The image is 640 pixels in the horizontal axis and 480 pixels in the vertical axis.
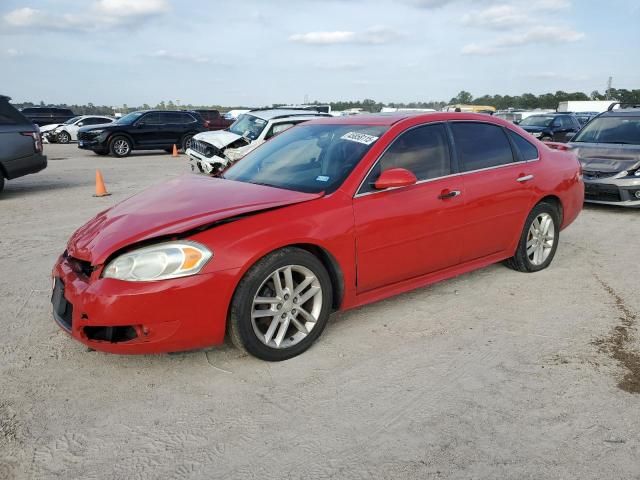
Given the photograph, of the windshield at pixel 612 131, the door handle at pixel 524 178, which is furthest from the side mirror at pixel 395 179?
the windshield at pixel 612 131

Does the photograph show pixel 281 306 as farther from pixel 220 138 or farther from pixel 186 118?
pixel 186 118

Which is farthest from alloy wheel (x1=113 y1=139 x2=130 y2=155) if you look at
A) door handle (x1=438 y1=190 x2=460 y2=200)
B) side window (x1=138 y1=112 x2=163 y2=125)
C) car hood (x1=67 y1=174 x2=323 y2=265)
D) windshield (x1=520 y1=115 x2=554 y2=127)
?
door handle (x1=438 y1=190 x2=460 y2=200)

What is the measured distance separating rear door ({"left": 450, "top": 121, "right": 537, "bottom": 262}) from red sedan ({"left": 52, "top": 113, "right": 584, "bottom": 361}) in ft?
0.04

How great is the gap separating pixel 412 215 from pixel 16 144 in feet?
28.4

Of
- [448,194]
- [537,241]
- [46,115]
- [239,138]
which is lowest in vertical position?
[537,241]

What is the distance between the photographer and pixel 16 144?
9844 mm

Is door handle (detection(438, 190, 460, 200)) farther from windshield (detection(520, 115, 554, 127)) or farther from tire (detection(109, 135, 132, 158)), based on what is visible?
tire (detection(109, 135, 132, 158))

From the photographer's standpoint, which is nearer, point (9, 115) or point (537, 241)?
point (537, 241)

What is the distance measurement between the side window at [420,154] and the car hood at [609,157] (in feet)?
17.2

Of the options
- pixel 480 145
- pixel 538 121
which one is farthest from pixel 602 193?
pixel 538 121

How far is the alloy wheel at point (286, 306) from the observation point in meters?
3.40

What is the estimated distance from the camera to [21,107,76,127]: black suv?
3117cm

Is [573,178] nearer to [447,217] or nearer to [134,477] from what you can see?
[447,217]

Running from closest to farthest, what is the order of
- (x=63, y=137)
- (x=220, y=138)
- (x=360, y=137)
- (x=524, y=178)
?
(x=360, y=137), (x=524, y=178), (x=220, y=138), (x=63, y=137)
